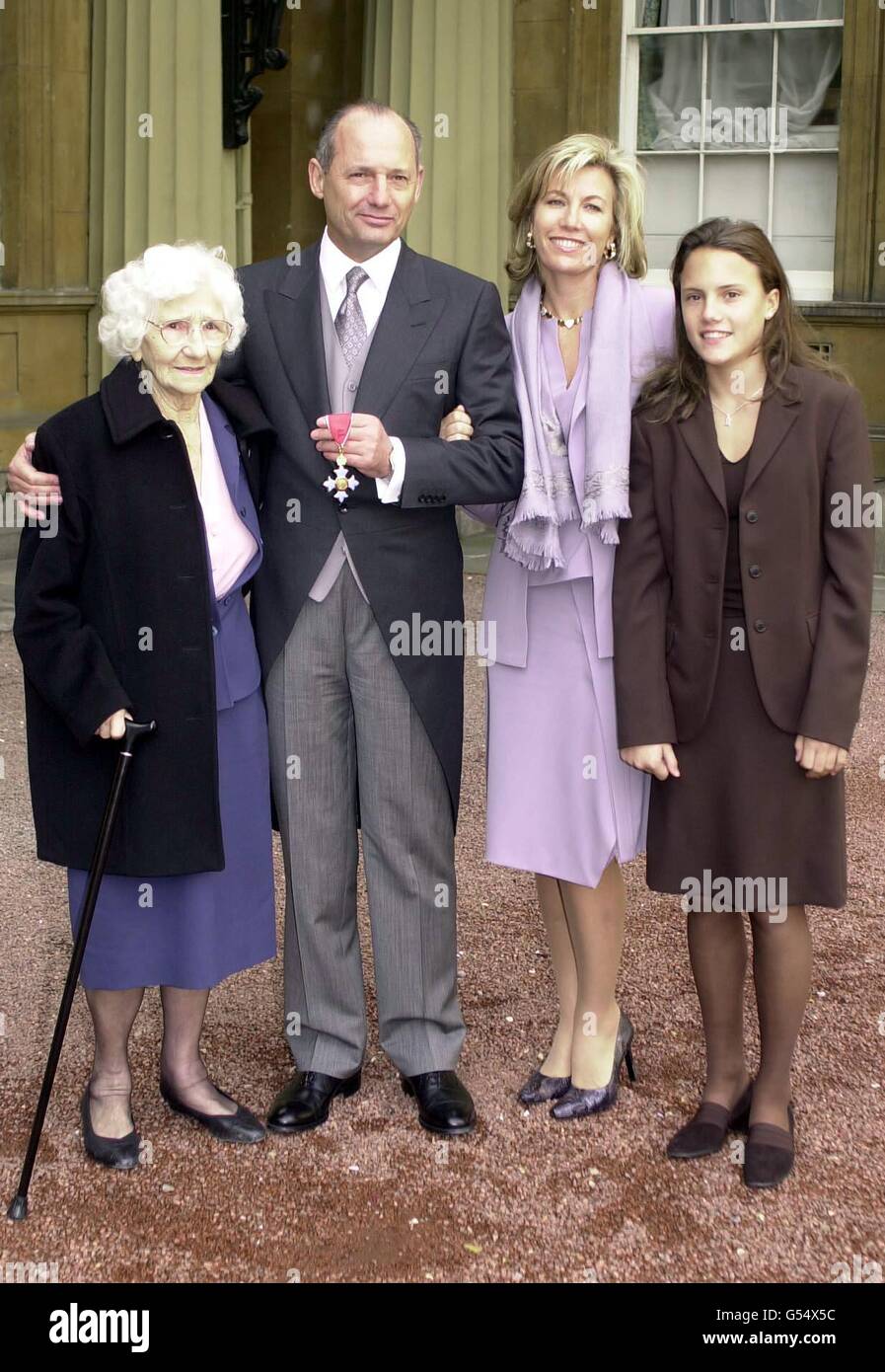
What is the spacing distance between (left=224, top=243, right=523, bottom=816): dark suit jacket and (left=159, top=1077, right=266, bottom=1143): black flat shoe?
85cm

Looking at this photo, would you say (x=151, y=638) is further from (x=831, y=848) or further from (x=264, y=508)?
(x=831, y=848)

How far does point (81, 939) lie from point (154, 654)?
0.53 metres

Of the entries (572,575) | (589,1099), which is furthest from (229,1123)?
(572,575)

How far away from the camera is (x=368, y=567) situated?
3.27 m

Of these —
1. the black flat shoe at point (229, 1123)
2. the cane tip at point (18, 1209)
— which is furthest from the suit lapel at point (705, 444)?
the cane tip at point (18, 1209)

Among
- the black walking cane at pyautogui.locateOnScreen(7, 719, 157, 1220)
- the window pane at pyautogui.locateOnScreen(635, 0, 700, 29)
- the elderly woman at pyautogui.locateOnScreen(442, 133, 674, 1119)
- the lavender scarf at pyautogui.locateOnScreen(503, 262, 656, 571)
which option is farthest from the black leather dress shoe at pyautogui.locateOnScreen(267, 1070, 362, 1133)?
the window pane at pyautogui.locateOnScreen(635, 0, 700, 29)

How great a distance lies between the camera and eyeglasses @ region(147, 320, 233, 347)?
3.04 meters

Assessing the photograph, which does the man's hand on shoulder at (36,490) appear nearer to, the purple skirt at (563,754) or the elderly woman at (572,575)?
the elderly woman at (572,575)

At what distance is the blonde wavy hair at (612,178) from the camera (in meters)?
3.21

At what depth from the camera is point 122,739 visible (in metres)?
3.08

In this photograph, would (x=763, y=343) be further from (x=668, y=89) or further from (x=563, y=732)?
(x=668, y=89)

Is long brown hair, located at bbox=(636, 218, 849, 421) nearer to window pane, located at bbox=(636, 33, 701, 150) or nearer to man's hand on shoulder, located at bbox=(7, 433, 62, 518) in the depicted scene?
man's hand on shoulder, located at bbox=(7, 433, 62, 518)

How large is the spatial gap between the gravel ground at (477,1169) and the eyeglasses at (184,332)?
1546 millimetres
